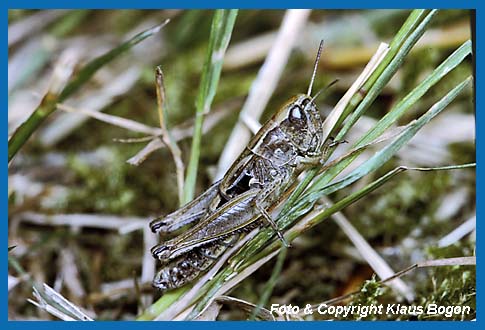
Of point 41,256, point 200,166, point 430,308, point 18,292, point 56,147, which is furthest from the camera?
point 56,147

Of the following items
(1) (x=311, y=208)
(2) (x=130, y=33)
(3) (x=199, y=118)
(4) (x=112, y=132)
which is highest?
(2) (x=130, y=33)

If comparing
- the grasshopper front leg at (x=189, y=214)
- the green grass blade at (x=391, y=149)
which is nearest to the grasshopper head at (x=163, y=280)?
the grasshopper front leg at (x=189, y=214)

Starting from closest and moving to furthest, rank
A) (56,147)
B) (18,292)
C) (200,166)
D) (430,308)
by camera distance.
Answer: (430,308), (18,292), (200,166), (56,147)

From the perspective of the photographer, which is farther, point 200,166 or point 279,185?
point 200,166

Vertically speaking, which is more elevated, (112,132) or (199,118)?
(112,132)

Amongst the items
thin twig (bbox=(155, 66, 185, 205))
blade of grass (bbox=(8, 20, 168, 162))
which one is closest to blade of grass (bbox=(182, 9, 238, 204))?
thin twig (bbox=(155, 66, 185, 205))

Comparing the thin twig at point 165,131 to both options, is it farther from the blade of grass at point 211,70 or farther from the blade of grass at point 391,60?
the blade of grass at point 391,60

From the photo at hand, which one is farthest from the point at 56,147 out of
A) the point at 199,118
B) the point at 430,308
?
the point at 430,308

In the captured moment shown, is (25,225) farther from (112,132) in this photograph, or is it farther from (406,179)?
(406,179)
